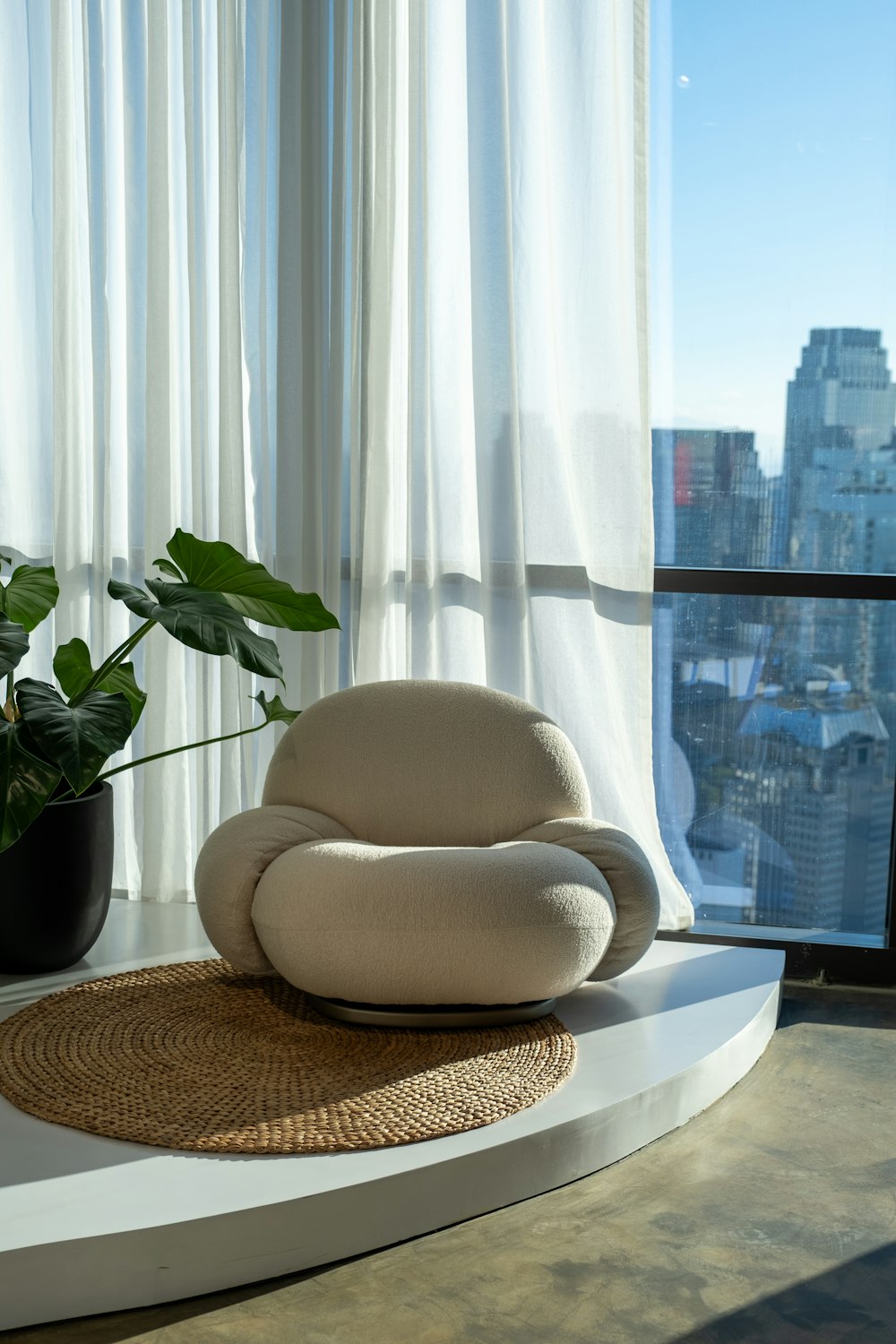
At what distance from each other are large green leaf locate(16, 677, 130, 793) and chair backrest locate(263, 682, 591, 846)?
519 millimetres

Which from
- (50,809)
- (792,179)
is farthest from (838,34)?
(50,809)

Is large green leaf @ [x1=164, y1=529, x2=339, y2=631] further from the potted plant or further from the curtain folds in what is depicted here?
the curtain folds

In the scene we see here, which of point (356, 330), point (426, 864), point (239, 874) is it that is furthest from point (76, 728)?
point (356, 330)

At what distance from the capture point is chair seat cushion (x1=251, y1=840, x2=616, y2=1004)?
7.79ft

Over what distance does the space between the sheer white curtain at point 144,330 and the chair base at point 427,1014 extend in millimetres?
1004

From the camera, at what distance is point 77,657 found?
2961 millimetres

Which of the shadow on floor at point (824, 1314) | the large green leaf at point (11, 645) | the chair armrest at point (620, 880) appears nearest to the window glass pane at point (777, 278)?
the chair armrest at point (620, 880)

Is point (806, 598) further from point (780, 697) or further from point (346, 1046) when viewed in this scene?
point (346, 1046)

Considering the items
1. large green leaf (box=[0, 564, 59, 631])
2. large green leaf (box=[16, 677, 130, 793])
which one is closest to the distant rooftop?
large green leaf (box=[16, 677, 130, 793])

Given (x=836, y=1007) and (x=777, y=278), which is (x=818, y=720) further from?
(x=777, y=278)

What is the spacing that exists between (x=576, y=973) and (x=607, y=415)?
143 cm

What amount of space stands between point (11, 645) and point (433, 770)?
3.12ft

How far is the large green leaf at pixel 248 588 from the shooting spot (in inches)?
111

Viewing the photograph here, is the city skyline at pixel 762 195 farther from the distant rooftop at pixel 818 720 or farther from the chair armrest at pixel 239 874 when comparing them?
the chair armrest at pixel 239 874
